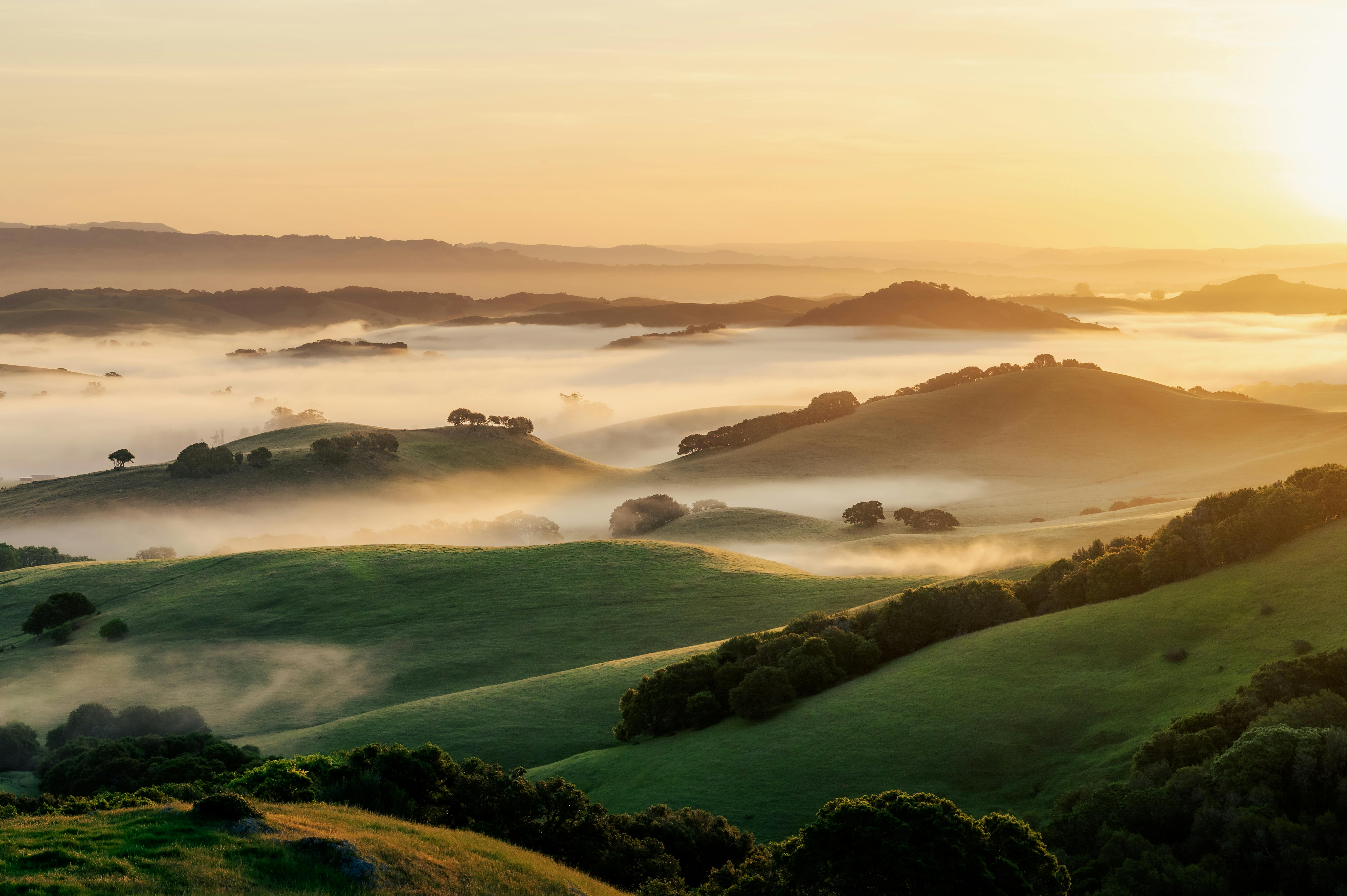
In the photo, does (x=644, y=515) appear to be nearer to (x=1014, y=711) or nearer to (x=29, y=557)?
(x=29, y=557)

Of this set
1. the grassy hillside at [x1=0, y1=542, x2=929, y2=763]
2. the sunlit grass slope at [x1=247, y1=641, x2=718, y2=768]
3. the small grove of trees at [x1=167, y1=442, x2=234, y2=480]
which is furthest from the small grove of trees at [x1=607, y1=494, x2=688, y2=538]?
the sunlit grass slope at [x1=247, y1=641, x2=718, y2=768]

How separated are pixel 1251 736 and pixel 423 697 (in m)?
45.7

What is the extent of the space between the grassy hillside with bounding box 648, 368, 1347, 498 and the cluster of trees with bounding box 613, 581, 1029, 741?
106209 mm

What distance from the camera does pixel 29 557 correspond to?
115875mm

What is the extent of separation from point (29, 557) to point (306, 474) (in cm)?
4492

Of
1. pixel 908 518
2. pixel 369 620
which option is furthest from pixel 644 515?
pixel 369 620

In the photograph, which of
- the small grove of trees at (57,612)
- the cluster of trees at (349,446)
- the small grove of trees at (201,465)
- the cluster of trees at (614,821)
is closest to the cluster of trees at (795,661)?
the cluster of trees at (614,821)

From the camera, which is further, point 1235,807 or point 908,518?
point 908,518

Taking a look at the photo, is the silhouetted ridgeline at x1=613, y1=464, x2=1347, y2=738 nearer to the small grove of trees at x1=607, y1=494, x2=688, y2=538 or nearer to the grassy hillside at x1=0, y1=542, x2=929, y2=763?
the grassy hillside at x1=0, y1=542, x2=929, y2=763

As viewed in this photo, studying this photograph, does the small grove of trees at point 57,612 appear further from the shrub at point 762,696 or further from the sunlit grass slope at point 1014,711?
the shrub at point 762,696

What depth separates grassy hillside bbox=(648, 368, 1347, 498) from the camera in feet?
536

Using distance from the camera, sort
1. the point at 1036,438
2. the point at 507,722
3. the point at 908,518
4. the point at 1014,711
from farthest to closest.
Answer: the point at 1036,438 → the point at 908,518 → the point at 507,722 → the point at 1014,711

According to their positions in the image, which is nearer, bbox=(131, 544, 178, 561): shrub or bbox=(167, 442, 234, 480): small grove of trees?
bbox=(131, 544, 178, 561): shrub

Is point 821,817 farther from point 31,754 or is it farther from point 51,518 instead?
point 51,518
